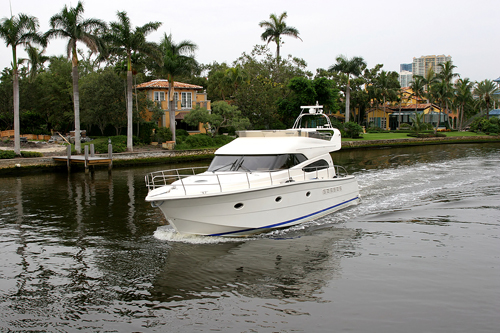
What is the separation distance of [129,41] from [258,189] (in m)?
27.1

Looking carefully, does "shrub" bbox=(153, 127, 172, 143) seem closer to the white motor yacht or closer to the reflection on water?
the white motor yacht

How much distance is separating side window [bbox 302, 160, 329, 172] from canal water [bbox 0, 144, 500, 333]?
1.61 m

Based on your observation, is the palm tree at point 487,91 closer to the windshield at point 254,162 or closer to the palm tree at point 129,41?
the palm tree at point 129,41

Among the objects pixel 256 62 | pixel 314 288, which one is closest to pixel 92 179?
pixel 314 288

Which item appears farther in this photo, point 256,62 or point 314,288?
point 256,62

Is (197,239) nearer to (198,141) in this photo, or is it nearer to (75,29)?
(75,29)

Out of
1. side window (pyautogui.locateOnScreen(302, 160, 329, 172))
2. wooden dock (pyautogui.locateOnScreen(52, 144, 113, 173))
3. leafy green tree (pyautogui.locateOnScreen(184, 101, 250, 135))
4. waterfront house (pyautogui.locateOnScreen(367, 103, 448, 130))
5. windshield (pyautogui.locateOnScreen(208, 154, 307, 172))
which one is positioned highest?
waterfront house (pyautogui.locateOnScreen(367, 103, 448, 130))

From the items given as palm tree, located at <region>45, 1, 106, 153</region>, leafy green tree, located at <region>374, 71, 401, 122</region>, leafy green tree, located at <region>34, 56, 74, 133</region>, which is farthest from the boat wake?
leafy green tree, located at <region>374, 71, 401, 122</region>

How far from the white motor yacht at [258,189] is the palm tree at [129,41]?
855 inches

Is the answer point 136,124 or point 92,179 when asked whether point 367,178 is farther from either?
point 136,124

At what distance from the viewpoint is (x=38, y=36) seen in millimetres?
29062

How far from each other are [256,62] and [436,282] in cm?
4970

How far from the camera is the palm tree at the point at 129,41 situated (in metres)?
32.9

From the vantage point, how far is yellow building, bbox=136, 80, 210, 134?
45.3 meters
